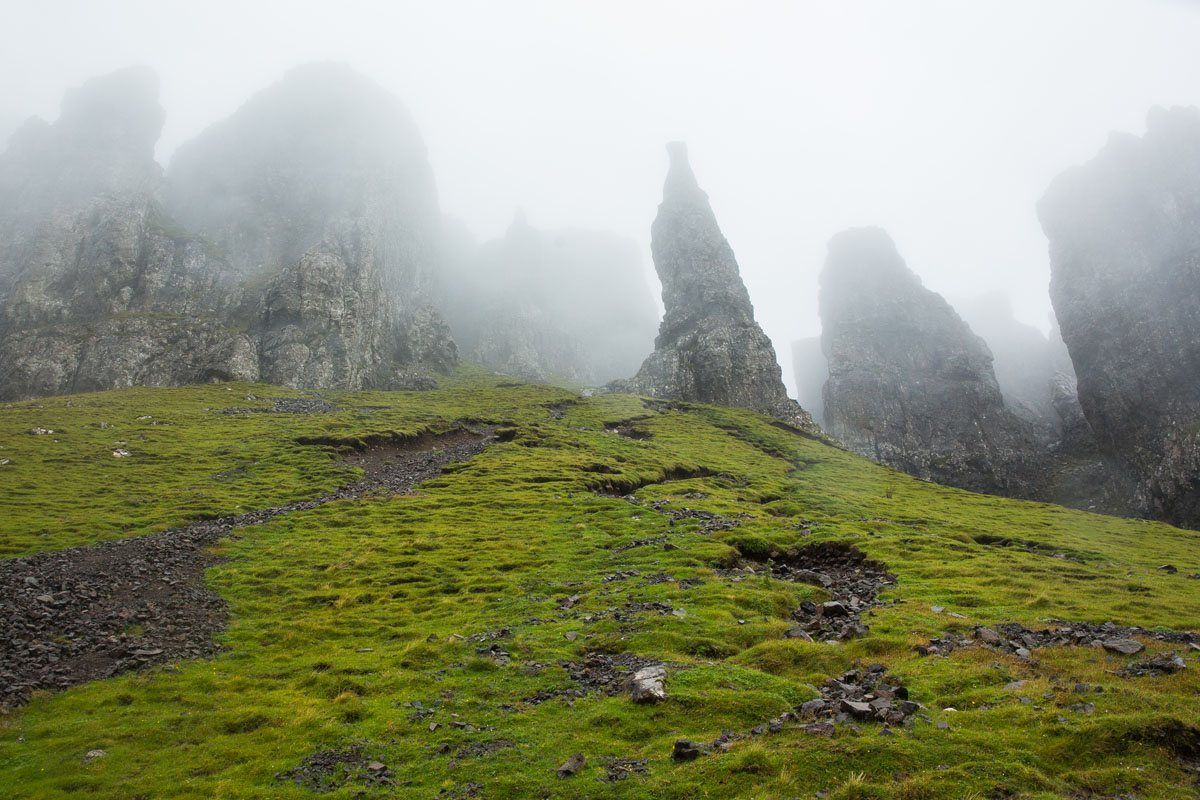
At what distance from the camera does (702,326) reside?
5221 inches

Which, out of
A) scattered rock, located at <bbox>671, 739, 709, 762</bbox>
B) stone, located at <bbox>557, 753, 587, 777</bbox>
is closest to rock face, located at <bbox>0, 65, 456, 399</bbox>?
stone, located at <bbox>557, 753, 587, 777</bbox>

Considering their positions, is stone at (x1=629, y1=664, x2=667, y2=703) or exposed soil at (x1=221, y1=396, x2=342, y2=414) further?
exposed soil at (x1=221, y1=396, x2=342, y2=414)

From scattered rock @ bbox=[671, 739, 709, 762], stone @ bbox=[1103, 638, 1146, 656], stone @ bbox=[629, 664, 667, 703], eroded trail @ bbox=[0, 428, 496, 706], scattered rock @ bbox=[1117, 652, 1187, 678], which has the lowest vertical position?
eroded trail @ bbox=[0, 428, 496, 706]

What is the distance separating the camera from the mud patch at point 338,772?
12.1 m

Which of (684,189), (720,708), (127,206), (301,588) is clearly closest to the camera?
(720,708)

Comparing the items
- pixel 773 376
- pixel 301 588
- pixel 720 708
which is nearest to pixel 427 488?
pixel 301 588

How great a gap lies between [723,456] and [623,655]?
175ft

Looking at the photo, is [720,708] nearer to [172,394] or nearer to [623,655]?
[623,655]

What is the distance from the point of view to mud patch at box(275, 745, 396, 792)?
12.1 m

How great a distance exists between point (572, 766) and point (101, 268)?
15113cm

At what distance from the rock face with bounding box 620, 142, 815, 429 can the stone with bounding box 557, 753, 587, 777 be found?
107857 millimetres

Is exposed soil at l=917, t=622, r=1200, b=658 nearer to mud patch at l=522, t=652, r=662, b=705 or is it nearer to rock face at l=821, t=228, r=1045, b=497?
mud patch at l=522, t=652, r=662, b=705

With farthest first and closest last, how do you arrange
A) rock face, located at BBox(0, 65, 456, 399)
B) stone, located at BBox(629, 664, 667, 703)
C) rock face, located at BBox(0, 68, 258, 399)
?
rock face, located at BBox(0, 65, 456, 399)
rock face, located at BBox(0, 68, 258, 399)
stone, located at BBox(629, 664, 667, 703)

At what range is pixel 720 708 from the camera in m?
13.7
